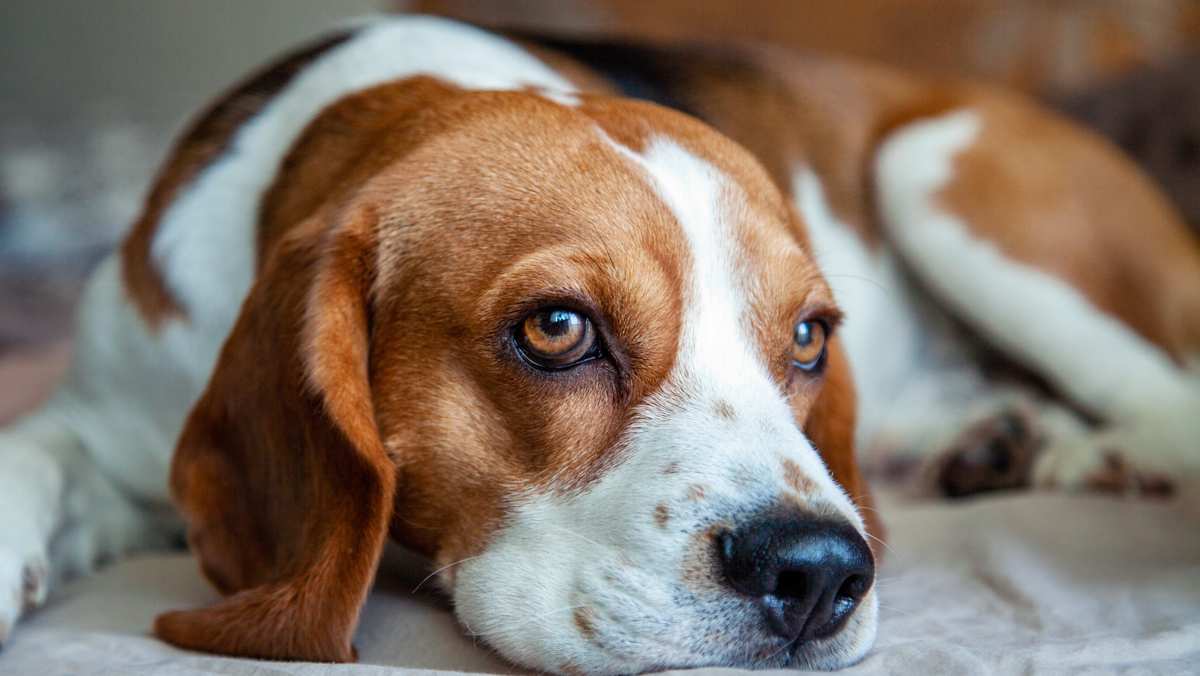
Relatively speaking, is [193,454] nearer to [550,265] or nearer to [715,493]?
[550,265]

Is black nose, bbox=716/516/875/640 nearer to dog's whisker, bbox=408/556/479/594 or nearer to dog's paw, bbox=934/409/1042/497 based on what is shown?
dog's whisker, bbox=408/556/479/594

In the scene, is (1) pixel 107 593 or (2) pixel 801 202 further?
(2) pixel 801 202

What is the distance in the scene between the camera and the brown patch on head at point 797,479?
63.2 inches

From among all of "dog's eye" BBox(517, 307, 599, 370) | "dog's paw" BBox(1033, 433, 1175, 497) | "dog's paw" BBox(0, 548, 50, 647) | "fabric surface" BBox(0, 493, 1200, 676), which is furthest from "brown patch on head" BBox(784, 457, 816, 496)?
"dog's paw" BBox(1033, 433, 1175, 497)

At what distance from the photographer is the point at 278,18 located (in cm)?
758

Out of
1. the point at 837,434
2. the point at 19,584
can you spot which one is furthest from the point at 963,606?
the point at 19,584

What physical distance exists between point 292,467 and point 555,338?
44cm

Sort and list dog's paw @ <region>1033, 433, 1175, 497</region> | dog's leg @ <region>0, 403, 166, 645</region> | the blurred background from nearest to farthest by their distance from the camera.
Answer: dog's leg @ <region>0, 403, 166, 645</region>
dog's paw @ <region>1033, 433, 1175, 497</region>
the blurred background

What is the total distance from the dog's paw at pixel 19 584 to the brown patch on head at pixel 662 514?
99 centimetres

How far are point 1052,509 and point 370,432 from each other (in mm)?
1532

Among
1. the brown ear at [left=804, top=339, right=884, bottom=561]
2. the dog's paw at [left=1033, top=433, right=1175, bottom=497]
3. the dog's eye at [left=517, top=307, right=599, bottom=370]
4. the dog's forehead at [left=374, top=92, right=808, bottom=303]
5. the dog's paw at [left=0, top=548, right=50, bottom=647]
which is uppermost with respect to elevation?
the dog's forehead at [left=374, top=92, right=808, bottom=303]

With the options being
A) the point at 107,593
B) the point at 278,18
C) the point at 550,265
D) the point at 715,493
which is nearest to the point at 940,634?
the point at 715,493

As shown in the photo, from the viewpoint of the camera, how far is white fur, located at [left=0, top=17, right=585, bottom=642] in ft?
7.45

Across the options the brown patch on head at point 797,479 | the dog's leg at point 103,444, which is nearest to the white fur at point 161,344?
the dog's leg at point 103,444
